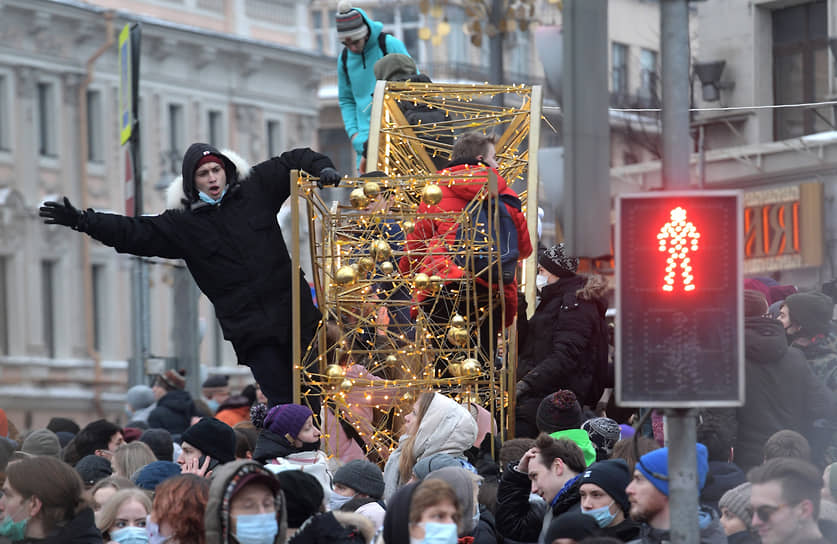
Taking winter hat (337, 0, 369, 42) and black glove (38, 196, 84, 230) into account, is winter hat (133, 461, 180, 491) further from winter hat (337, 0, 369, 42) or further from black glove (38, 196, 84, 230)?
winter hat (337, 0, 369, 42)

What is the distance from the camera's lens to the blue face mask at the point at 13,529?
25.6 ft

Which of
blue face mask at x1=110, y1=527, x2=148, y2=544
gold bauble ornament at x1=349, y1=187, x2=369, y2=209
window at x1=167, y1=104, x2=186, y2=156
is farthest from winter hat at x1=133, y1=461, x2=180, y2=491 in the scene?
window at x1=167, y1=104, x2=186, y2=156

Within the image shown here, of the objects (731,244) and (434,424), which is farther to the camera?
(434,424)

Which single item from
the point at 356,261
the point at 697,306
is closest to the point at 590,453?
the point at 356,261

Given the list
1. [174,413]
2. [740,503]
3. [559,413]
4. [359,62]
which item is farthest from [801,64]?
[740,503]

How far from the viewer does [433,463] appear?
834 centimetres

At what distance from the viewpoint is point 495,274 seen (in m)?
9.74

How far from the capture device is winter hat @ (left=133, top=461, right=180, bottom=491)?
920 cm

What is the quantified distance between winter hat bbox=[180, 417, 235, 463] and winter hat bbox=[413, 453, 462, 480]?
131 cm

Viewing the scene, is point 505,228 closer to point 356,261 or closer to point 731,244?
point 356,261

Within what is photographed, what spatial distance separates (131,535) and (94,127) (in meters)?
38.2

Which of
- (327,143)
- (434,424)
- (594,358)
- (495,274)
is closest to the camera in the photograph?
(434,424)

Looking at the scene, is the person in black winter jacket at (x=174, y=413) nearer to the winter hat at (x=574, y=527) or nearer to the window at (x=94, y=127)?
the winter hat at (x=574, y=527)

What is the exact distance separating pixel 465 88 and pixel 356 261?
2.75 meters
